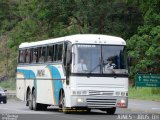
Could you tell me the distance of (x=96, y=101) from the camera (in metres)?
28.6

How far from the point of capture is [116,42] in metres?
29.4

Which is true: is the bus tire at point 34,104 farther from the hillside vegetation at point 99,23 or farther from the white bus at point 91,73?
the hillside vegetation at point 99,23

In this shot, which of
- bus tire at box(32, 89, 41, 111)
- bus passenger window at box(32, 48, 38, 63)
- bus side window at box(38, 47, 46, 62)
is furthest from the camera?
bus passenger window at box(32, 48, 38, 63)

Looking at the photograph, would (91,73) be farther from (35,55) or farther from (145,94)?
(145,94)

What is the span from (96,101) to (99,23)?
37995 mm

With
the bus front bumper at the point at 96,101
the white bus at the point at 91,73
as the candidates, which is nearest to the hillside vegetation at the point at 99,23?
the white bus at the point at 91,73

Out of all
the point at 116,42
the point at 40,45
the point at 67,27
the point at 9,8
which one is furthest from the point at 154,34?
the point at 9,8

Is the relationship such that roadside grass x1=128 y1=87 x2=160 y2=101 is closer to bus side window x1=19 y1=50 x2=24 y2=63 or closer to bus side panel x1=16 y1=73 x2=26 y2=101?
bus side panel x1=16 y1=73 x2=26 y2=101

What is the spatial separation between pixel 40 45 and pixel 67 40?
14.8 ft

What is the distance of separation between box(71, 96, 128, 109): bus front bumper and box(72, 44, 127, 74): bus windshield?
1127mm

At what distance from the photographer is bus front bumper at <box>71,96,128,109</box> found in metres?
28.5

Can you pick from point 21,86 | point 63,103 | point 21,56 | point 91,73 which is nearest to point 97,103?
point 91,73

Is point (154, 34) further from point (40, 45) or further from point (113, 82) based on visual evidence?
point (113, 82)

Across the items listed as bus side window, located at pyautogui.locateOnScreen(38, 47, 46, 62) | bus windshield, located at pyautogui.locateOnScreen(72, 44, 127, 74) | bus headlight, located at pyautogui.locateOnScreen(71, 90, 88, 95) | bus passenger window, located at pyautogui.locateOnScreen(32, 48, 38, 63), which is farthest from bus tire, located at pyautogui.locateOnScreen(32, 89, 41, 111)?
bus windshield, located at pyautogui.locateOnScreen(72, 44, 127, 74)
